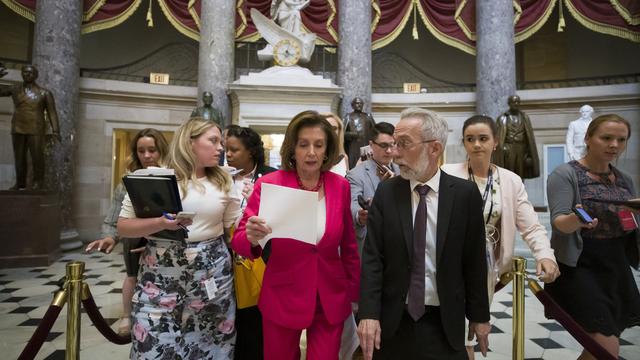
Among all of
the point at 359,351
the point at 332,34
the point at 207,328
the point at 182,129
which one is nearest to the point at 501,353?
the point at 359,351

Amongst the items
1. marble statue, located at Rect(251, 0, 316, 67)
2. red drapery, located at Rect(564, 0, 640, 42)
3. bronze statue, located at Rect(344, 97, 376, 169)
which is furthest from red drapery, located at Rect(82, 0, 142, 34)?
red drapery, located at Rect(564, 0, 640, 42)

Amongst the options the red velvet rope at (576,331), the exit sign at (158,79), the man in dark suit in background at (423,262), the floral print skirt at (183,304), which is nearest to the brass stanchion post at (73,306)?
the floral print skirt at (183,304)

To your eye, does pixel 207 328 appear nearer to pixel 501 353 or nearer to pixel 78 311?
pixel 78 311

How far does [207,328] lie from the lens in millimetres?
1845

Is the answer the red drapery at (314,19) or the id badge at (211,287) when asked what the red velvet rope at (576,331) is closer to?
the id badge at (211,287)

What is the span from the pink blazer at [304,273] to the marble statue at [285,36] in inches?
272

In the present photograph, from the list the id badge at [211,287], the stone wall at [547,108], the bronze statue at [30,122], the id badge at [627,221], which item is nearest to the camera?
the id badge at [211,287]

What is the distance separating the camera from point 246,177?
2.58 meters

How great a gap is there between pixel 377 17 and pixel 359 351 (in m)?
8.99

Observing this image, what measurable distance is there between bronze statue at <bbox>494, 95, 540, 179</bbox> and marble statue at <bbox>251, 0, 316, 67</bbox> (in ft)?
14.7

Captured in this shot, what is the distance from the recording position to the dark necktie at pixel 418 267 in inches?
59.4

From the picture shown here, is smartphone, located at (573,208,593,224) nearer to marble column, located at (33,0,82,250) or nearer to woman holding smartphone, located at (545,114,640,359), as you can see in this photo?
woman holding smartphone, located at (545,114,640,359)

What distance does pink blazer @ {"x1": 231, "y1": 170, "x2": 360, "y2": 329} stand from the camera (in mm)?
1650

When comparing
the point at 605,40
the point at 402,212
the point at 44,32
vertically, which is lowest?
the point at 402,212
